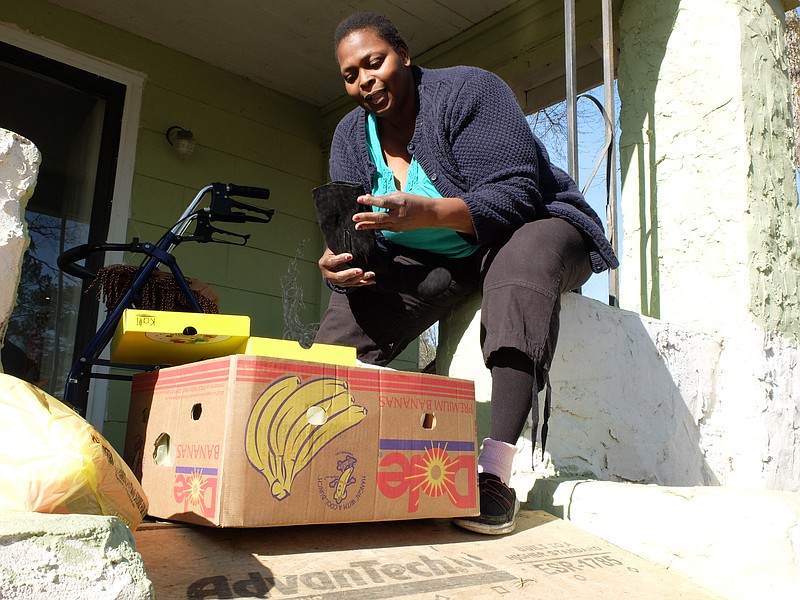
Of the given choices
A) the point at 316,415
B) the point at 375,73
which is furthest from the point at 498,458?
the point at 375,73

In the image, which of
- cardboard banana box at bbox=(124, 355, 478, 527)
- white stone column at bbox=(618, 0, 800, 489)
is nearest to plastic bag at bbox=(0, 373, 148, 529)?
cardboard banana box at bbox=(124, 355, 478, 527)

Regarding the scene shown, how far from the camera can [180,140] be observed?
4.30 m

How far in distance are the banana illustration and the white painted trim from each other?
2.85 metres

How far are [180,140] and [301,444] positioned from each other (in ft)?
11.2

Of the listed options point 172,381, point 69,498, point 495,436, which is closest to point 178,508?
point 172,381

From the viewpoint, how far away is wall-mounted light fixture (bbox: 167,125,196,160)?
430 cm

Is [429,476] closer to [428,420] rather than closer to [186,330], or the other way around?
[428,420]

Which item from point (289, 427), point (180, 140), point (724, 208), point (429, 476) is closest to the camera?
point (289, 427)

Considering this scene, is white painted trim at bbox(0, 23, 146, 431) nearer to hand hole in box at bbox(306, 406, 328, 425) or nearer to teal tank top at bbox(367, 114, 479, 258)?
teal tank top at bbox(367, 114, 479, 258)

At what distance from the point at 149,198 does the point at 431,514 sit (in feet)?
10.8

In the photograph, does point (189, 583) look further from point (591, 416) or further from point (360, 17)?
point (360, 17)

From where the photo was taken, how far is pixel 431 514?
4.95 ft

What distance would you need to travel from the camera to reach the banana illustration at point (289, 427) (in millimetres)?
1285

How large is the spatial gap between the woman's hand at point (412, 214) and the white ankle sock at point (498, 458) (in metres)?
0.54
